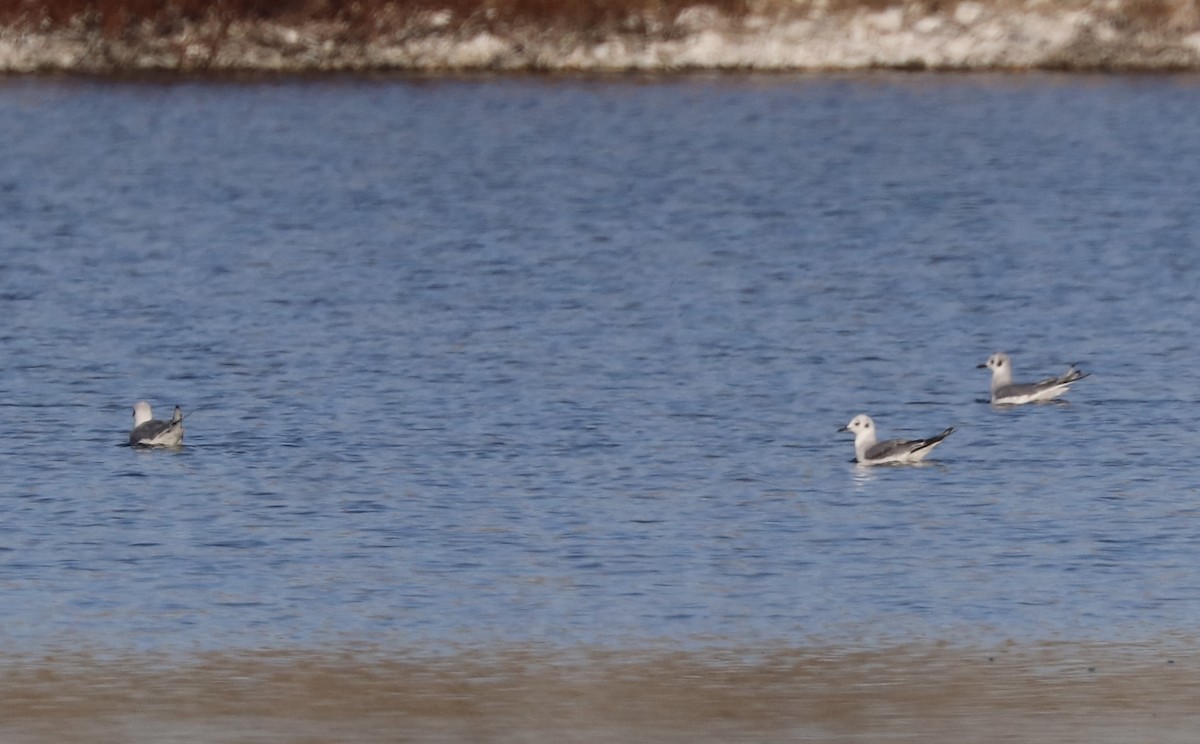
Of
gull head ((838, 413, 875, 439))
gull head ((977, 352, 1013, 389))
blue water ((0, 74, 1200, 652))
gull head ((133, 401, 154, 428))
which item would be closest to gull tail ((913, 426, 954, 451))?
blue water ((0, 74, 1200, 652))

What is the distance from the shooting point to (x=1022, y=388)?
18.1 meters

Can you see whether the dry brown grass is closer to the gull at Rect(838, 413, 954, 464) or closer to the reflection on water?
the gull at Rect(838, 413, 954, 464)

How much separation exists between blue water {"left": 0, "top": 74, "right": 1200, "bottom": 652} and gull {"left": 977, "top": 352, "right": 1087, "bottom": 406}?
17 centimetres

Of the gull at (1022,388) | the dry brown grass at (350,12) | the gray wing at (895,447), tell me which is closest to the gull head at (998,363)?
the gull at (1022,388)

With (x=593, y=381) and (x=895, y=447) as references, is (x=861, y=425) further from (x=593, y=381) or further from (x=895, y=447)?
(x=593, y=381)

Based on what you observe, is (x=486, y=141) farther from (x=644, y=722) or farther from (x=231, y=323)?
(x=644, y=722)

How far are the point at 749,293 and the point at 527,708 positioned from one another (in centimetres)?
1537

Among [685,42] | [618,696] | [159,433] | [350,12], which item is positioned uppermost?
[350,12]

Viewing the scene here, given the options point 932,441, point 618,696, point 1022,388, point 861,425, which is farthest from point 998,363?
point 618,696

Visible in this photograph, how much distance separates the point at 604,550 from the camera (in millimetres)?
12664

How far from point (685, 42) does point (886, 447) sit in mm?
31989

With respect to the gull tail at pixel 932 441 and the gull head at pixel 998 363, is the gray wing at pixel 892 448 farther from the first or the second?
the gull head at pixel 998 363

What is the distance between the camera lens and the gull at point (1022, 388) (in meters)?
18.0

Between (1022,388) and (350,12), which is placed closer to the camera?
(1022,388)
